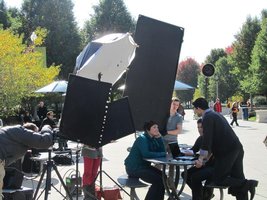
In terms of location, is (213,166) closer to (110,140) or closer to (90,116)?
(110,140)

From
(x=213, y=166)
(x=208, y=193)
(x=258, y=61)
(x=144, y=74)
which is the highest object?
(x=258, y=61)

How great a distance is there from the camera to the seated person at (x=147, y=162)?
6.90 m

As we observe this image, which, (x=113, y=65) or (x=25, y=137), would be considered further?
(x=113, y=65)

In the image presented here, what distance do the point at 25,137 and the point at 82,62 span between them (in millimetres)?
1918

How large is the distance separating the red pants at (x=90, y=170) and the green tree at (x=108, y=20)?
4452cm

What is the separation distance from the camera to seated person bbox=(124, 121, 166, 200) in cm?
690

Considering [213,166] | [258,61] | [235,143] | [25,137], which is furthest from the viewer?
[258,61]

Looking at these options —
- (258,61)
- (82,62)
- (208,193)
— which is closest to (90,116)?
(82,62)

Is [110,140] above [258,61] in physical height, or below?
below

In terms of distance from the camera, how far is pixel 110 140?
6227 millimetres

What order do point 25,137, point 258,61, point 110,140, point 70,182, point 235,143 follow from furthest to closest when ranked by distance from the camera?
1. point 258,61
2. point 70,182
3. point 235,143
4. point 110,140
5. point 25,137

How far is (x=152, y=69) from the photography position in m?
→ 8.39

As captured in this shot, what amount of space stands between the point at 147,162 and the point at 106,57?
1688 mm

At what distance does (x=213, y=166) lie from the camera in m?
7.06
